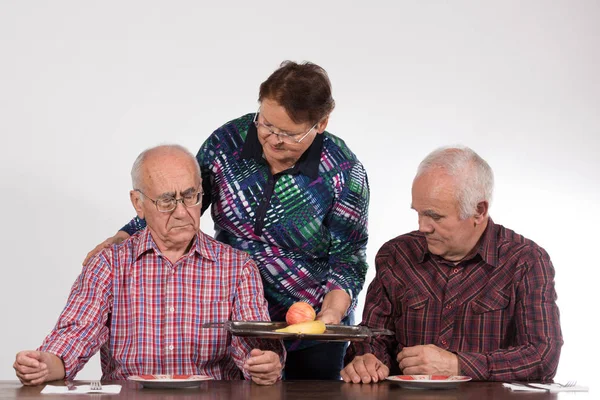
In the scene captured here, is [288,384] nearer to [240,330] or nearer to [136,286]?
[240,330]

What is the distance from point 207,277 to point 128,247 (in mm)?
309

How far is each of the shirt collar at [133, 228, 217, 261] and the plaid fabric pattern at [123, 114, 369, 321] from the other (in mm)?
229

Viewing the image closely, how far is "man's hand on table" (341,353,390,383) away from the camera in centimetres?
302

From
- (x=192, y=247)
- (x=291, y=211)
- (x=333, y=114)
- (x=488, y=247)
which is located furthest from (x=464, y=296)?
(x=333, y=114)

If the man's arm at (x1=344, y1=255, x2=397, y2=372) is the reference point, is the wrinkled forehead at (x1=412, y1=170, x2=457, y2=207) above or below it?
above

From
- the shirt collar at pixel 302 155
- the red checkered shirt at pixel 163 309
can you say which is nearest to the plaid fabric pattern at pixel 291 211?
the shirt collar at pixel 302 155

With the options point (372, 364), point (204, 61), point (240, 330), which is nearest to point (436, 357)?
point (372, 364)

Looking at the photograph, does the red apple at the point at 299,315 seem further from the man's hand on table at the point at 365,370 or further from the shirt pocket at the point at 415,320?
the shirt pocket at the point at 415,320

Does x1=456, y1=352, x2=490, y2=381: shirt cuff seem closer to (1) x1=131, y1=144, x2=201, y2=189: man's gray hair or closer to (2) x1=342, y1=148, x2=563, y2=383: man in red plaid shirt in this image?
(2) x1=342, y1=148, x2=563, y2=383: man in red plaid shirt

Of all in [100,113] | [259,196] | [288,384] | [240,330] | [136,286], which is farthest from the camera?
[100,113]

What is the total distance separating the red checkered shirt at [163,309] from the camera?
10.5 feet

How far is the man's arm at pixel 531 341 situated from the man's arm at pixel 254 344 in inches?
25.3

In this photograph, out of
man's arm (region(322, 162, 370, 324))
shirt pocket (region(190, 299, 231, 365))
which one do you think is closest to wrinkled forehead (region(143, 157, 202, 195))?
shirt pocket (region(190, 299, 231, 365))

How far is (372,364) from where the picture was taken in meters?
3.07
